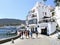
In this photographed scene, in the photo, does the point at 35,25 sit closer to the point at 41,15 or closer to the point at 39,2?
the point at 41,15

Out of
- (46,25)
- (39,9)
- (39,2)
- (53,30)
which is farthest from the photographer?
(39,2)

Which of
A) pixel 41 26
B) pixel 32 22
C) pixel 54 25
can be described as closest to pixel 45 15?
pixel 32 22

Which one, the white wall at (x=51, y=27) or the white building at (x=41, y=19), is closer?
the white wall at (x=51, y=27)

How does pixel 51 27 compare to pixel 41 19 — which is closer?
pixel 51 27

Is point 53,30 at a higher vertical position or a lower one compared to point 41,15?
lower

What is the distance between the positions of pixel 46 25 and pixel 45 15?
44.9 ft

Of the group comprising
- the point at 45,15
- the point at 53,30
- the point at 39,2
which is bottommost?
the point at 53,30

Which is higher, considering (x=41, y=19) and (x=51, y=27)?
(x=41, y=19)

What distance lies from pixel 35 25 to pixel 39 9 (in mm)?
5703

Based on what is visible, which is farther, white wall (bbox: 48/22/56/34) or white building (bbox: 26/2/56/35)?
white building (bbox: 26/2/56/35)

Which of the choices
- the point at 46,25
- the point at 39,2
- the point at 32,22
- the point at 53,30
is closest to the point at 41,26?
the point at 46,25

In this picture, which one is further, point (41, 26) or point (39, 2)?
point (39, 2)

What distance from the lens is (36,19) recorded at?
68250mm

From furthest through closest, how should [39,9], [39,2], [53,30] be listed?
1. [39,2]
2. [39,9]
3. [53,30]
